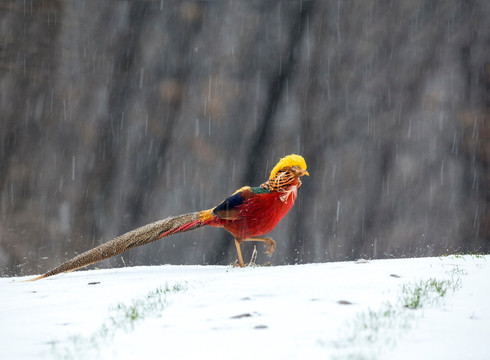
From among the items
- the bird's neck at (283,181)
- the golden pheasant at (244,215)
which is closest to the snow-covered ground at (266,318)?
the golden pheasant at (244,215)

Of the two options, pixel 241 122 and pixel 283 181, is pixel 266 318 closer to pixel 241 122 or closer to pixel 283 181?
pixel 283 181

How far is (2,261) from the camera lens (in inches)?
371

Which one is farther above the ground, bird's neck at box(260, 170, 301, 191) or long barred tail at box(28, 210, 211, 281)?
bird's neck at box(260, 170, 301, 191)

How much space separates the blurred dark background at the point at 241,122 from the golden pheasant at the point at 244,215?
3413 millimetres

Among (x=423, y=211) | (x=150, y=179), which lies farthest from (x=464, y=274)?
(x=150, y=179)

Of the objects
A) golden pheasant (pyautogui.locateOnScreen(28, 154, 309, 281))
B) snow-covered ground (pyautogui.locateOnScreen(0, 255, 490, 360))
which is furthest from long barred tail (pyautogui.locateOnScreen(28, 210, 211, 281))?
snow-covered ground (pyautogui.locateOnScreen(0, 255, 490, 360))

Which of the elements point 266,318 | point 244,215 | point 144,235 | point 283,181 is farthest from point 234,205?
point 266,318

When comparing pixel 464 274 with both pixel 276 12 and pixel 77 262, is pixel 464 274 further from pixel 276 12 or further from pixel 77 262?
pixel 276 12

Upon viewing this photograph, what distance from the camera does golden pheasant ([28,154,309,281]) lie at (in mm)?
5801

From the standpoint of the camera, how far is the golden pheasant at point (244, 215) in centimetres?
580

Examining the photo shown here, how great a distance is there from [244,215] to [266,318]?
8.86ft

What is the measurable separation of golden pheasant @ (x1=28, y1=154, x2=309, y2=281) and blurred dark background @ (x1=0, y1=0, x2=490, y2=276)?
3.41 metres

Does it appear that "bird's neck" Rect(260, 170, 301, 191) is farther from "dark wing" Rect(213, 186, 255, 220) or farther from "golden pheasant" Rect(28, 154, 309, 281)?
"dark wing" Rect(213, 186, 255, 220)

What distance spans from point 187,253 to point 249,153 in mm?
2152
